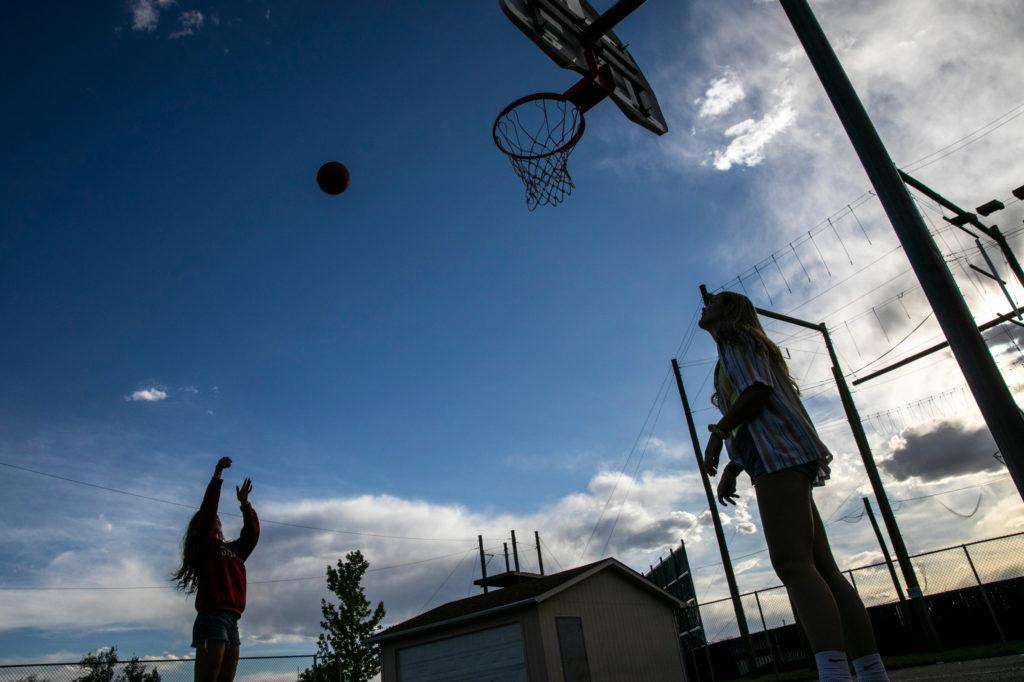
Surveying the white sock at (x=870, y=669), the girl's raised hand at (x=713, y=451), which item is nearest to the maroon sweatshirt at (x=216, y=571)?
the girl's raised hand at (x=713, y=451)

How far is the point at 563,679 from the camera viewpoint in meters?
14.1

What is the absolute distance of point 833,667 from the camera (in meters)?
1.97

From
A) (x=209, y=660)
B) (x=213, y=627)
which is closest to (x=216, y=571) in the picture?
(x=213, y=627)

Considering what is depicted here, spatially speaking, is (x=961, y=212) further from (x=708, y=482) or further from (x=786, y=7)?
(x=786, y=7)

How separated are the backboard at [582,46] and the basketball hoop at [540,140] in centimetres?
57

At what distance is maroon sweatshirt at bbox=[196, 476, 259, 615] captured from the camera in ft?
11.7

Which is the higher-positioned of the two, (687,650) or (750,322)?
(750,322)

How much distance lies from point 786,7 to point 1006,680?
5.99 metres

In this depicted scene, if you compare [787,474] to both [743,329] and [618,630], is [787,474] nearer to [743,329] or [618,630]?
[743,329]

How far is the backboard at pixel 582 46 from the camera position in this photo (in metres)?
5.44

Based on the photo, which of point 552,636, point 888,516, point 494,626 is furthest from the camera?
point 494,626

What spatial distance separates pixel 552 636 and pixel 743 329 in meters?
14.0

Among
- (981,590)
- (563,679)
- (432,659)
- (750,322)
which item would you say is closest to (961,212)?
(981,590)

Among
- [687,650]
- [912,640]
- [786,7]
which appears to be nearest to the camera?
[786,7]
